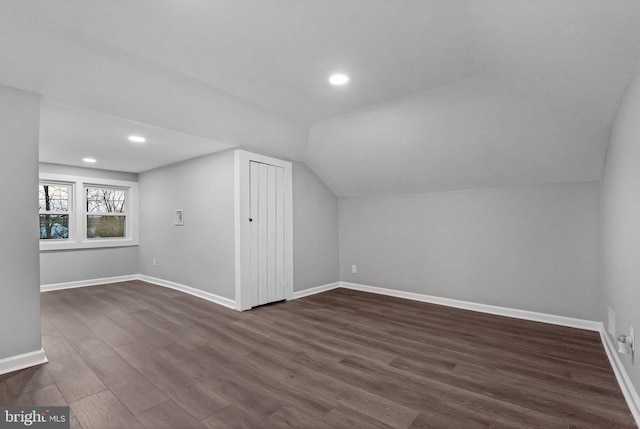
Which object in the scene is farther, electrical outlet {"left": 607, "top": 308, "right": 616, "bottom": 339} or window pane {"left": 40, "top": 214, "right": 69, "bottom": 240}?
window pane {"left": 40, "top": 214, "right": 69, "bottom": 240}

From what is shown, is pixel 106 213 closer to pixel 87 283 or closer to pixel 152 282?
pixel 87 283

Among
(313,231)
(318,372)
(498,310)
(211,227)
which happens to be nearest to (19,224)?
(211,227)

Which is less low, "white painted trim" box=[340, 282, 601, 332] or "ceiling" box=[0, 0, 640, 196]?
"ceiling" box=[0, 0, 640, 196]

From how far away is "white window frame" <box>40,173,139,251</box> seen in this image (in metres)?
5.21

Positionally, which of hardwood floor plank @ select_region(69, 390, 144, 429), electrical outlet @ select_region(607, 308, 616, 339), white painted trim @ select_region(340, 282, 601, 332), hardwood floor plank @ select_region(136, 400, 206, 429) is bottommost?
white painted trim @ select_region(340, 282, 601, 332)

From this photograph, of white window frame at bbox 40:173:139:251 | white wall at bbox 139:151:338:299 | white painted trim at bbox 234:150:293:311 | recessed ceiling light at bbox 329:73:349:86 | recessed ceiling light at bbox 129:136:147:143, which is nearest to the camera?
recessed ceiling light at bbox 329:73:349:86

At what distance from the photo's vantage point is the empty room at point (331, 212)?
184cm

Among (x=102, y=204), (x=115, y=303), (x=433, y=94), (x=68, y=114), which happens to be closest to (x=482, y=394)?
(x=433, y=94)

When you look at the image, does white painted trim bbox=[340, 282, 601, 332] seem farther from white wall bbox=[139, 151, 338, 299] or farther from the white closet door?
the white closet door

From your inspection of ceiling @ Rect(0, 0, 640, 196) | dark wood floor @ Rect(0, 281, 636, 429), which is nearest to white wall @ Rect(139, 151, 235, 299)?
ceiling @ Rect(0, 0, 640, 196)

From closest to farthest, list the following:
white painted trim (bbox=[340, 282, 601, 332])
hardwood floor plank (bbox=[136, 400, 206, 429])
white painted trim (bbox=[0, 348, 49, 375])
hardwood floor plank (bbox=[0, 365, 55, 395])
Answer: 1. hardwood floor plank (bbox=[136, 400, 206, 429])
2. hardwood floor plank (bbox=[0, 365, 55, 395])
3. white painted trim (bbox=[0, 348, 49, 375])
4. white painted trim (bbox=[340, 282, 601, 332])

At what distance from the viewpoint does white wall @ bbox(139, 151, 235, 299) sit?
423cm

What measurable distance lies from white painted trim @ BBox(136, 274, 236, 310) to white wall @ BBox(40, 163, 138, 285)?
0.43 meters

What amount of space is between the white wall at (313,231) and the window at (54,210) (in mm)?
4145
